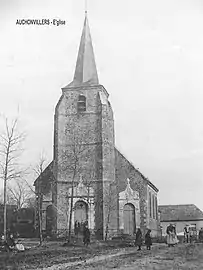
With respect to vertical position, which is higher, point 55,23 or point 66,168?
point 55,23

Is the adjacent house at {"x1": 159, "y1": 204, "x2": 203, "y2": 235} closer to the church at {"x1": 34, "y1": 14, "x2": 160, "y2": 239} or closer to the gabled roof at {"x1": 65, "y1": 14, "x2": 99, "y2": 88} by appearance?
the church at {"x1": 34, "y1": 14, "x2": 160, "y2": 239}

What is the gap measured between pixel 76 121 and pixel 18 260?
88.1 ft

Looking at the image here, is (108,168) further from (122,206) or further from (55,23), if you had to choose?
(55,23)

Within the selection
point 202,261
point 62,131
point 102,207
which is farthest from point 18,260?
point 62,131

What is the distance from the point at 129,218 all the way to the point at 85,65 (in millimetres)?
16539

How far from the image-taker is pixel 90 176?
40812 millimetres

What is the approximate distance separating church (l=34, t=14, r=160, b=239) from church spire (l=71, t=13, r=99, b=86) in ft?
0.90

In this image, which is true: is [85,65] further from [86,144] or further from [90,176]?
[90,176]

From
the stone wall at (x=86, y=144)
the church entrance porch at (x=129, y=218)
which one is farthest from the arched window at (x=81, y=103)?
the church entrance porch at (x=129, y=218)

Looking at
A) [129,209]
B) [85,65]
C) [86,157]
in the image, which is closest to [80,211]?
[129,209]

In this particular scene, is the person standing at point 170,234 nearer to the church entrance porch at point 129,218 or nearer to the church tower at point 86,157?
the church tower at point 86,157

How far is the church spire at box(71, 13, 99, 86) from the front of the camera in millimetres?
44188

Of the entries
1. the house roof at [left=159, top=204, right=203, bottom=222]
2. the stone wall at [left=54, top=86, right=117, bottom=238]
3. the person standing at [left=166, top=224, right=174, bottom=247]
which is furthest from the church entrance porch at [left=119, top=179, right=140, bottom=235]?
the house roof at [left=159, top=204, right=203, bottom=222]

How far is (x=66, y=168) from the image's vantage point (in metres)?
40.9
